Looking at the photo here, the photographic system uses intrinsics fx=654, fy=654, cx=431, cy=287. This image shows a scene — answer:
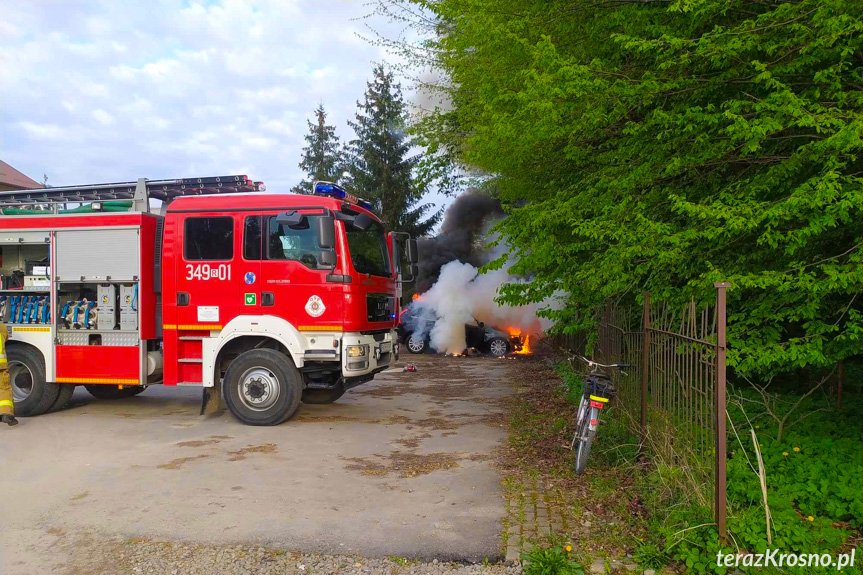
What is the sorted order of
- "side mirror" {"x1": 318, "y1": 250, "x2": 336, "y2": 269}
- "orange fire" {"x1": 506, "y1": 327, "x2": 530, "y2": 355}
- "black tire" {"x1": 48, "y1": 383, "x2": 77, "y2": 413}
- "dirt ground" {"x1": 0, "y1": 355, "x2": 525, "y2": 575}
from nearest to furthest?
"dirt ground" {"x1": 0, "y1": 355, "x2": 525, "y2": 575} < "side mirror" {"x1": 318, "y1": 250, "x2": 336, "y2": 269} < "black tire" {"x1": 48, "y1": 383, "x2": 77, "y2": 413} < "orange fire" {"x1": 506, "y1": 327, "x2": 530, "y2": 355}

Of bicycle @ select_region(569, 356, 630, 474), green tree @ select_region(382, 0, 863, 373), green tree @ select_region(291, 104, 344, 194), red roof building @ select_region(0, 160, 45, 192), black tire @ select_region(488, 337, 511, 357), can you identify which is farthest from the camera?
green tree @ select_region(291, 104, 344, 194)

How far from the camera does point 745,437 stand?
6.41 meters

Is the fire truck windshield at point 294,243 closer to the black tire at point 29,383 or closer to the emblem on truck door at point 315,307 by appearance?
the emblem on truck door at point 315,307

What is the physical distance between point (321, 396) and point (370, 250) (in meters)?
2.45

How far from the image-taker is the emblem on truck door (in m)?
7.85

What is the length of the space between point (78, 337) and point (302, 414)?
3103mm

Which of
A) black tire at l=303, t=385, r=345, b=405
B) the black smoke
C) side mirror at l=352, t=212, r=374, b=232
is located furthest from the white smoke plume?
side mirror at l=352, t=212, r=374, b=232

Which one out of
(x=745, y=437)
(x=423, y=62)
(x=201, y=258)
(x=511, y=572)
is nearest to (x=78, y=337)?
(x=201, y=258)

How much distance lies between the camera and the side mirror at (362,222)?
8.19 m

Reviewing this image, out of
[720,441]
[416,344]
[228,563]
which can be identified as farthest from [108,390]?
[416,344]

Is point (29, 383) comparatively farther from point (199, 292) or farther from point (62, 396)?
point (199, 292)

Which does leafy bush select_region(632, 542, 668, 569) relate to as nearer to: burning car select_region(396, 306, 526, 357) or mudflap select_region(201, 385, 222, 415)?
mudflap select_region(201, 385, 222, 415)

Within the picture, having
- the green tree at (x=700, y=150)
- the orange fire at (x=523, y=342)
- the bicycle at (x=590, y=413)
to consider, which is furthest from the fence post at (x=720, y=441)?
the orange fire at (x=523, y=342)

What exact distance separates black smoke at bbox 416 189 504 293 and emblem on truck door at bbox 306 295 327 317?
18.4 metres
